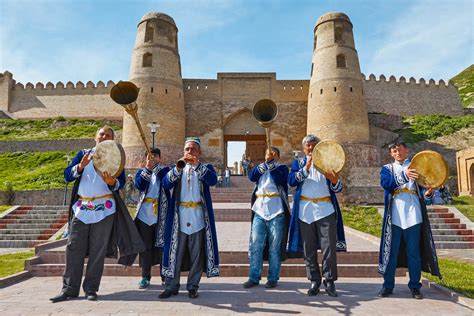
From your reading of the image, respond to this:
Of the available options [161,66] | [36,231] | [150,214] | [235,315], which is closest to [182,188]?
[150,214]

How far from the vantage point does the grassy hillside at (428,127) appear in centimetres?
2911

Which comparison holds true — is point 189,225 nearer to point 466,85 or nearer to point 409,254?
point 409,254

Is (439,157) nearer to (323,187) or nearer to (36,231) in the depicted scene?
(323,187)

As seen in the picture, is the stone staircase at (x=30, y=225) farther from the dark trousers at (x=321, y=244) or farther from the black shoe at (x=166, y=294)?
the dark trousers at (x=321, y=244)

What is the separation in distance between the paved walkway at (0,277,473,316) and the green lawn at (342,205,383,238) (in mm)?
5927

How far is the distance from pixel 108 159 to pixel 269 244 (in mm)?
2126

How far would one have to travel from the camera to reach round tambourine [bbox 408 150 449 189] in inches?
163

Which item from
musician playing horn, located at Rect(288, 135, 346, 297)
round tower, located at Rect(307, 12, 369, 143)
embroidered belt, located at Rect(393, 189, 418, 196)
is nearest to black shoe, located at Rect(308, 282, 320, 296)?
musician playing horn, located at Rect(288, 135, 346, 297)

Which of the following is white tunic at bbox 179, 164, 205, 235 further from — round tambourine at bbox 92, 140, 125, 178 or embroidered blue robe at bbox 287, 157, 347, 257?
embroidered blue robe at bbox 287, 157, 347, 257

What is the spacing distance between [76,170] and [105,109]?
108 feet

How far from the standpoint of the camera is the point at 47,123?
34.1 metres

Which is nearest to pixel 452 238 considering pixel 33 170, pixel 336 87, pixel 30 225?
pixel 30 225

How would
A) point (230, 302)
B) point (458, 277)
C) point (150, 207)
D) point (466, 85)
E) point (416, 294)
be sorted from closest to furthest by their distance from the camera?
point (230, 302) < point (416, 294) < point (150, 207) < point (458, 277) < point (466, 85)

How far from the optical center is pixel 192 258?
423cm
